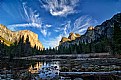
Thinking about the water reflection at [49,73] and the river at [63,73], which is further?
the water reflection at [49,73]

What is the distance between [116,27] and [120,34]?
300cm

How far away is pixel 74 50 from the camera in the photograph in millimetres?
199875

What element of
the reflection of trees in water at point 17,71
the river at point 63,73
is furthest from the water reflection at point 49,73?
the reflection of trees in water at point 17,71

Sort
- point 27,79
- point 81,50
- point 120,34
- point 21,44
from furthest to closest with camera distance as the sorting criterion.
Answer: point 81,50 < point 21,44 < point 120,34 < point 27,79

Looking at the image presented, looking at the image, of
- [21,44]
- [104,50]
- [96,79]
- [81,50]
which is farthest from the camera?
[81,50]

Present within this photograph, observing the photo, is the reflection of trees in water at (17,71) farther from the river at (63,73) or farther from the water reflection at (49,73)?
the water reflection at (49,73)

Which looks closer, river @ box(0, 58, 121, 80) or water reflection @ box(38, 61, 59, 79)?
river @ box(0, 58, 121, 80)

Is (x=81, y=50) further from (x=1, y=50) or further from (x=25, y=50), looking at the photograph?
(x=1, y=50)

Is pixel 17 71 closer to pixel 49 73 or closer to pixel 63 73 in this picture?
pixel 49 73

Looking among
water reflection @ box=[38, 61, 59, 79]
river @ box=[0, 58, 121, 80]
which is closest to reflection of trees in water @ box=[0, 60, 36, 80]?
river @ box=[0, 58, 121, 80]

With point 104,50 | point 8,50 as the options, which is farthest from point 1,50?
point 104,50

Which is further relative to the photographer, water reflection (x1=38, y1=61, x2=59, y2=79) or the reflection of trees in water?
water reflection (x1=38, y1=61, x2=59, y2=79)

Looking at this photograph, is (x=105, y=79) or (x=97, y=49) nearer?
(x=105, y=79)

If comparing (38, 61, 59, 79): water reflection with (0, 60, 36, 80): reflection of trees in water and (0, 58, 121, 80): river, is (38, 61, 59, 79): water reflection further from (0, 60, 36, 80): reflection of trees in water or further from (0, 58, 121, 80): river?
(0, 60, 36, 80): reflection of trees in water
